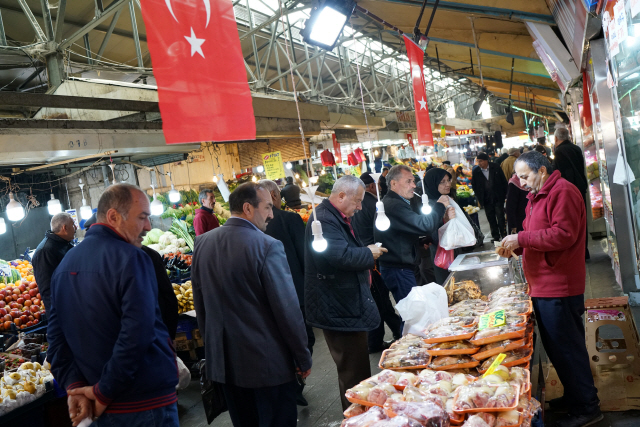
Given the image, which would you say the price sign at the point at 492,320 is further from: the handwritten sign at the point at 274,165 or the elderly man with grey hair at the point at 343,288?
the handwritten sign at the point at 274,165

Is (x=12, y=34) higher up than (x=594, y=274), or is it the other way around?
(x=12, y=34)

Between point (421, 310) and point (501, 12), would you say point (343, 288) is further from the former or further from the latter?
point (501, 12)

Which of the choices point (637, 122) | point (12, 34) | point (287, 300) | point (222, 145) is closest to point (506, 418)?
point (287, 300)

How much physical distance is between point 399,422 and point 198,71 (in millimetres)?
1973

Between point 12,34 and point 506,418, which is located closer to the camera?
point 506,418

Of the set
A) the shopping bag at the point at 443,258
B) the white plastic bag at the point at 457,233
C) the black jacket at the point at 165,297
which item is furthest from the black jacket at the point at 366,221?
the black jacket at the point at 165,297

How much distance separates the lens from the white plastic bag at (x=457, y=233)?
4570 millimetres

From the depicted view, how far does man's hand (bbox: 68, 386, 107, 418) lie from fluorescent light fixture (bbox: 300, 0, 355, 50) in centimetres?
377

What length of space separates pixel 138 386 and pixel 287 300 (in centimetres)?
84

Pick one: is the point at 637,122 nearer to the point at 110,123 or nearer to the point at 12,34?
the point at 110,123

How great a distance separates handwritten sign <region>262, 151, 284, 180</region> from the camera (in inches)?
399

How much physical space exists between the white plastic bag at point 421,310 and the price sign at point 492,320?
0.57 m

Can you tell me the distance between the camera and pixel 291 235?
4.67 m

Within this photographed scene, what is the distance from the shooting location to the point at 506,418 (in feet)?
6.36
